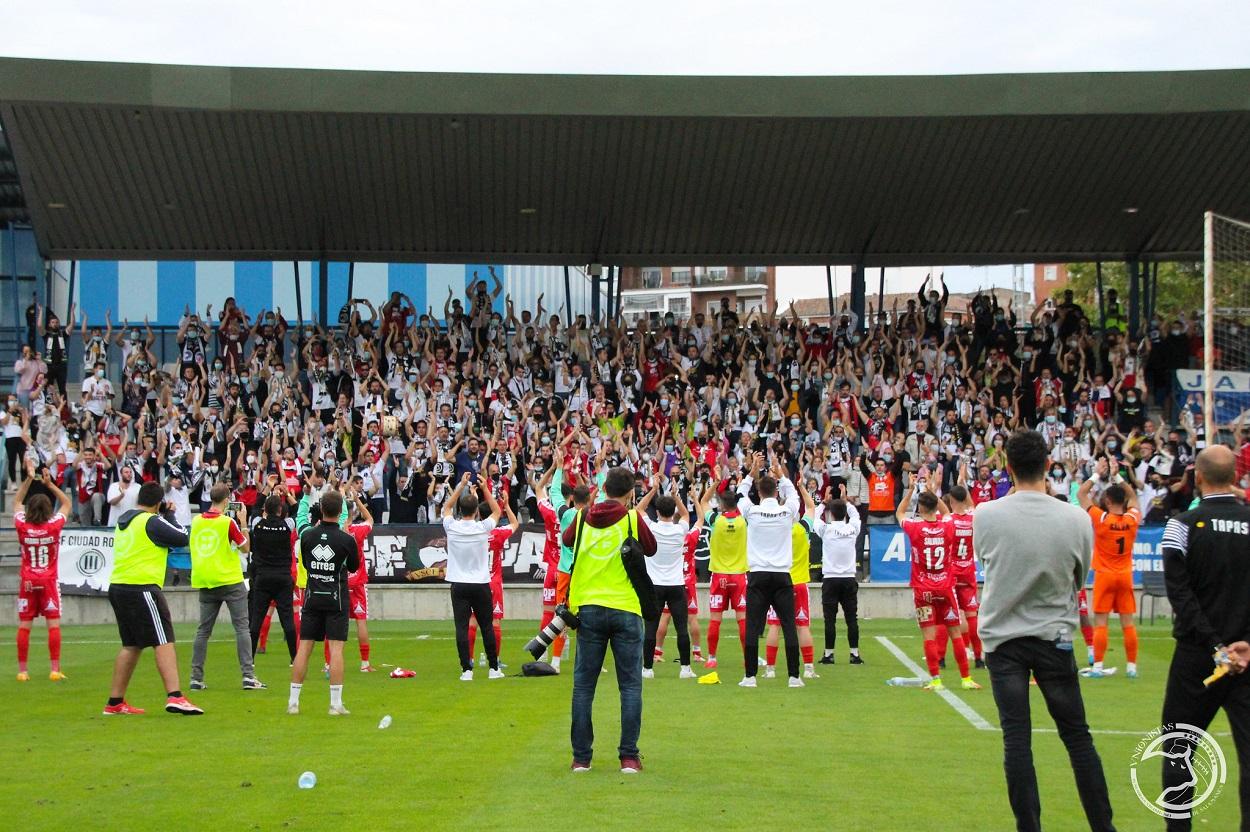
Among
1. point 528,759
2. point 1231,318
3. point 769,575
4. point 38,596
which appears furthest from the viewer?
point 1231,318

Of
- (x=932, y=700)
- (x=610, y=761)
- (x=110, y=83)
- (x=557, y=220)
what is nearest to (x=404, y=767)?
(x=610, y=761)

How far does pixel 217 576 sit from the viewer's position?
46.1 feet

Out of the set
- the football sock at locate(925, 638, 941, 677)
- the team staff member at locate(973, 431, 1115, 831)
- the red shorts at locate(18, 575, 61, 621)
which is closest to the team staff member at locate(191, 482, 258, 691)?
the red shorts at locate(18, 575, 61, 621)

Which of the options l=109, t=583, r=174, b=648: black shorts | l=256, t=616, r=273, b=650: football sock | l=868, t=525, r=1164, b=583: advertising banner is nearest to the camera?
l=109, t=583, r=174, b=648: black shorts

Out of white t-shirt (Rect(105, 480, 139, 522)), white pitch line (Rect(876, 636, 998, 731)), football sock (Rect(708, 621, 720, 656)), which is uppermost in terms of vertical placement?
white t-shirt (Rect(105, 480, 139, 522))

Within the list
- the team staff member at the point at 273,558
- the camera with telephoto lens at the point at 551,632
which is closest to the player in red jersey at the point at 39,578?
the team staff member at the point at 273,558

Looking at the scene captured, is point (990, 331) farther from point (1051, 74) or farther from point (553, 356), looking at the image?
point (553, 356)

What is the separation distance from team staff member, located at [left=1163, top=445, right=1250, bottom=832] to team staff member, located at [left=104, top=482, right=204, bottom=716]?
8.16 meters

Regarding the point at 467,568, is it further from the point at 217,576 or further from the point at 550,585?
the point at 217,576

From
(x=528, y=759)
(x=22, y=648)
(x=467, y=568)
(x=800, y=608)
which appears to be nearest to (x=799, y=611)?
(x=800, y=608)

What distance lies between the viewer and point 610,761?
967 cm

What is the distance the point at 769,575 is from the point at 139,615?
601 centimetres

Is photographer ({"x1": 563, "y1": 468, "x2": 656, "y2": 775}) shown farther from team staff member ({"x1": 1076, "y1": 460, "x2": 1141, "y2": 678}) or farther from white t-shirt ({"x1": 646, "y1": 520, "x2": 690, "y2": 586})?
team staff member ({"x1": 1076, "y1": 460, "x2": 1141, "y2": 678})

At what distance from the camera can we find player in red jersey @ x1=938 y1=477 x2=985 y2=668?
1445 centimetres
